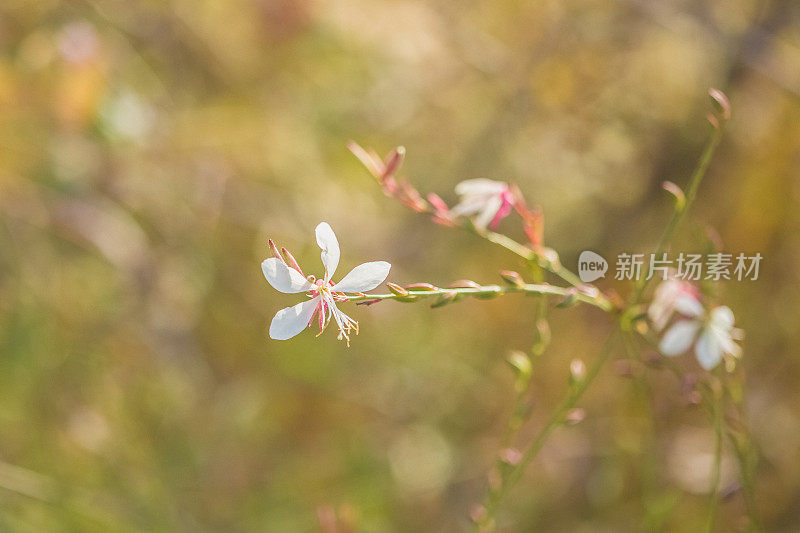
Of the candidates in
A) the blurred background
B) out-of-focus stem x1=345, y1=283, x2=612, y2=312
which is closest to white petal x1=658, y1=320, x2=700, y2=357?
out-of-focus stem x1=345, y1=283, x2=612, y2=312

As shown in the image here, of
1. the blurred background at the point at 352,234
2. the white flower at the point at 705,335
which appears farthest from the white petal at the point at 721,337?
the blurred background at the point at 352,234

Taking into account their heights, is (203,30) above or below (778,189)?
below

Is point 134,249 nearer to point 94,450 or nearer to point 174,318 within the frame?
point 174,318

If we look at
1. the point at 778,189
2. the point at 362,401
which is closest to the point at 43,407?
the point at 362,401

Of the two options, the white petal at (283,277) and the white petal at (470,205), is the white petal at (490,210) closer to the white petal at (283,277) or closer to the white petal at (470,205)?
the white petal at (470,205)

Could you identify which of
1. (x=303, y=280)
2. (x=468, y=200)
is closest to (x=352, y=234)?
(x=468, y=200)

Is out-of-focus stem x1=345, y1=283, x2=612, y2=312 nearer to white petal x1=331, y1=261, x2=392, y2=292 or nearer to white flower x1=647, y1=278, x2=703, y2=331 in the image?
white petal x1=331, y1=261, x2=392, y2=292

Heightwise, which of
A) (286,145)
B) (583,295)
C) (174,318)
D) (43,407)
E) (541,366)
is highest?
(583,295)
